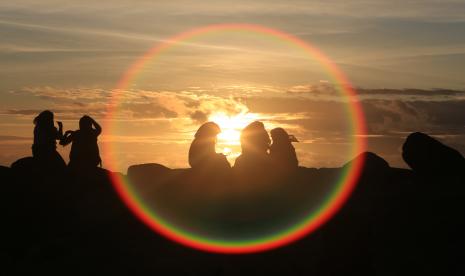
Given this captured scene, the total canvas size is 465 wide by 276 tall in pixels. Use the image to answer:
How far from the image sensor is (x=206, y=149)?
40.0 m

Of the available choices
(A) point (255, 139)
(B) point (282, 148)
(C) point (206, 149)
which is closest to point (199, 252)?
(C) point (206, 149)

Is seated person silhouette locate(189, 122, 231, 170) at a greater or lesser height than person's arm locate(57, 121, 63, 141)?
lesser

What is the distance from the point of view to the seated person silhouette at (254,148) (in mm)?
40469

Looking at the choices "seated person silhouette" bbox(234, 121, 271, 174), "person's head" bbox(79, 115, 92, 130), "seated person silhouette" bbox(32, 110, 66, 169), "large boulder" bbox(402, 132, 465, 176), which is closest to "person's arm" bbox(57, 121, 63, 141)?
"seated person silhouette" bbox(32, 110, 66, 169)

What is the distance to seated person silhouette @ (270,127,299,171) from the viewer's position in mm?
41875

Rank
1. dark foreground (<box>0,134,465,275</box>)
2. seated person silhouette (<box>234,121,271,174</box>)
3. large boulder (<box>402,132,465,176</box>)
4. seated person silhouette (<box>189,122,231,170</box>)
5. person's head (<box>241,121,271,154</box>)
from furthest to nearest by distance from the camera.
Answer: large boulder (<box>402,132,465,176</box>) < person's head (<box>241,121,271,154</box>) < seated person silhouette (<box>234,121,271,174</box>) < seated person silhouette (<box>189,122,231,170</box>) < dark foreground (<box>0,134,465,275</box>)

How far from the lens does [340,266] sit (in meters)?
27.1

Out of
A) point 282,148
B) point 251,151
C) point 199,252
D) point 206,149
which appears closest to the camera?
point 199,252

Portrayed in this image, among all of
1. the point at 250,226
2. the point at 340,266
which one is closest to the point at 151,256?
the point at 250,226

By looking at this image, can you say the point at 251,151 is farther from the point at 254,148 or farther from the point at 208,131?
the point at 208,131

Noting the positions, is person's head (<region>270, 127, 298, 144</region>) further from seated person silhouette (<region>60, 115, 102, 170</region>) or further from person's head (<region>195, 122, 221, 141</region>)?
seated person silhouette (<region>60, 115, 102, 170</region>)

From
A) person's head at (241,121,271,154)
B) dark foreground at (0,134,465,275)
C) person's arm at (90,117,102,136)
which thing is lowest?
dark foreground at (0,134,465,275)

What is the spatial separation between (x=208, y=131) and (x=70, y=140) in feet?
23.2

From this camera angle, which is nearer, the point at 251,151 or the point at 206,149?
the point at 206,149
